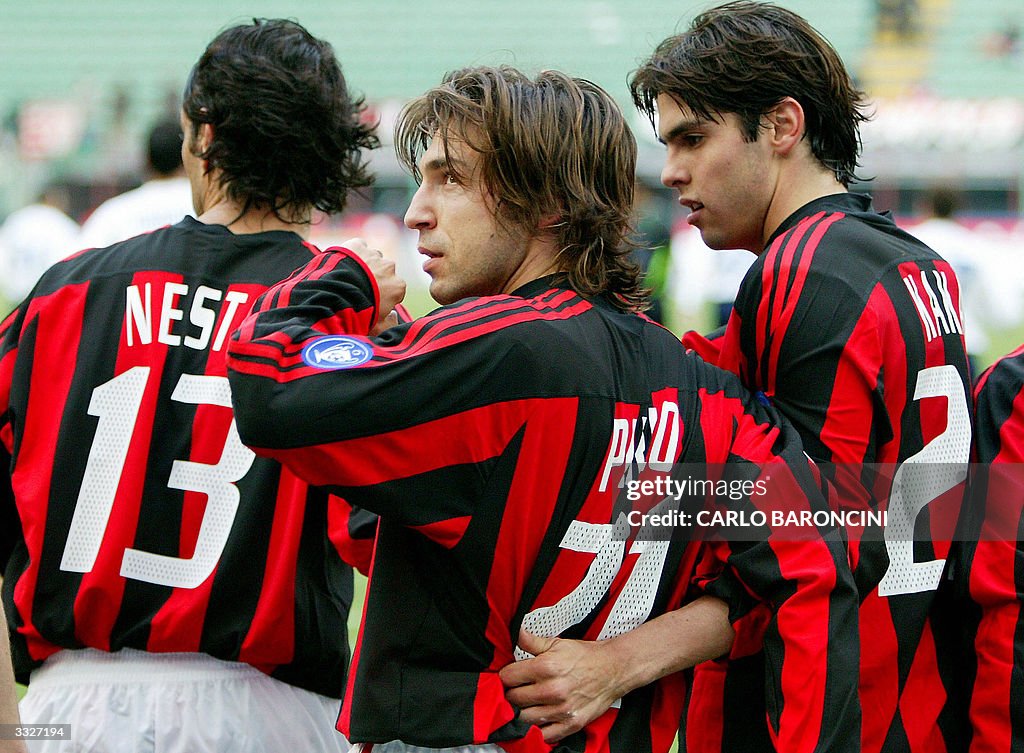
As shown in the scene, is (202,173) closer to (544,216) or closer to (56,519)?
(56,519)

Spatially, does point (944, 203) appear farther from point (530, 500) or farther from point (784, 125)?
point (530, 500)

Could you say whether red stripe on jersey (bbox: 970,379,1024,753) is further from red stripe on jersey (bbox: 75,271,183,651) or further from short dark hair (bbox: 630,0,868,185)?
red stripe on jersey (bbox: 75,271,183,651)

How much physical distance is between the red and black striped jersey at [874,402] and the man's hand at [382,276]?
0.65m

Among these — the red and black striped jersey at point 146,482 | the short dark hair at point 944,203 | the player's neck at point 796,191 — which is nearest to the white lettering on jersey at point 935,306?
the player's neck at point 796,191

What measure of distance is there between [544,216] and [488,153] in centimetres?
13

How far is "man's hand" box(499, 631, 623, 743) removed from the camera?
183cm

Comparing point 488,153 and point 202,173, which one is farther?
point 202,173

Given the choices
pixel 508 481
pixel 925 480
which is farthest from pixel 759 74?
pixel 508 481

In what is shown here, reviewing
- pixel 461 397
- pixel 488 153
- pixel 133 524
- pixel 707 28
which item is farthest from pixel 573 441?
pixel 707 28

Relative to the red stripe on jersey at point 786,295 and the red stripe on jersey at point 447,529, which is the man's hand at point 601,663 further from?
the red stripe on jersey at point 786,295

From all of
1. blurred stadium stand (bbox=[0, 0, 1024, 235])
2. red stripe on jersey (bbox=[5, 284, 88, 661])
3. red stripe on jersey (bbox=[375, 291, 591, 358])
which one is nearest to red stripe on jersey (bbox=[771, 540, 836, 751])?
red stripe on jersey (bbox=[375, 291, 591, 358])

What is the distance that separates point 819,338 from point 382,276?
2.50 ft

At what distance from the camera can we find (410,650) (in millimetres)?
1766

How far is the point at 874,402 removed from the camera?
2123mm
